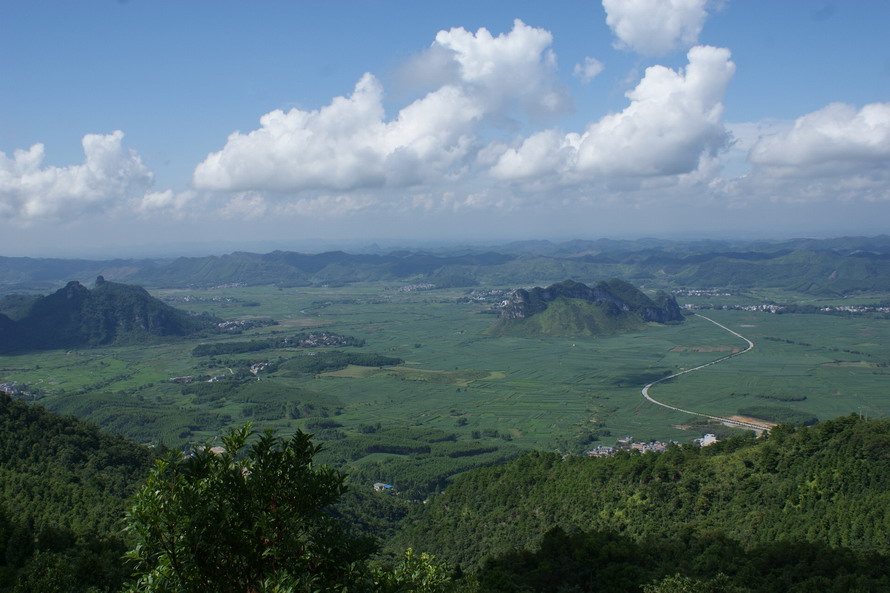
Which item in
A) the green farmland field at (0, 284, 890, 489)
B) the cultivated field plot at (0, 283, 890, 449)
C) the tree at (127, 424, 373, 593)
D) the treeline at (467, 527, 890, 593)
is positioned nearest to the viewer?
the tree at (127, 424, 373, 593)

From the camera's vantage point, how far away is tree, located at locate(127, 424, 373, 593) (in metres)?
10.8

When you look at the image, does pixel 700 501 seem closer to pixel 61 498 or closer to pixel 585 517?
pixel 585 517

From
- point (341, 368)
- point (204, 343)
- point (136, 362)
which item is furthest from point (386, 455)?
point (204, 343)

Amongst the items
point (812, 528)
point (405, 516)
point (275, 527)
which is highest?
point (275, 527)

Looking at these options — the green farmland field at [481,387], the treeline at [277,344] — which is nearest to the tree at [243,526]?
the green farmland field at [481,387]

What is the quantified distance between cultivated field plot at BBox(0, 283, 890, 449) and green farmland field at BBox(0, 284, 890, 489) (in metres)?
0.36

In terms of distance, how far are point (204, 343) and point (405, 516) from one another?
124 meters

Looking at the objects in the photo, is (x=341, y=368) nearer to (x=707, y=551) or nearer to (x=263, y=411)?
(x=263, y=411)

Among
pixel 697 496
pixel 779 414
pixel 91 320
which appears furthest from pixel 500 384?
pixel 91 320

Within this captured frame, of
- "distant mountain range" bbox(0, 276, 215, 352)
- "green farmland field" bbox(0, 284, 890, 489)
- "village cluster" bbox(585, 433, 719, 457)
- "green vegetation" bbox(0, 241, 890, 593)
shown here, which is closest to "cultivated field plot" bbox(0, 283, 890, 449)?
"green farmland field" bbox(0, 284, 890, 489)

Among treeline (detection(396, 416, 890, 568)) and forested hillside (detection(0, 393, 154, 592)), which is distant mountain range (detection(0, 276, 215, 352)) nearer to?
forested hillside (detection(0, 393, 154, 592))

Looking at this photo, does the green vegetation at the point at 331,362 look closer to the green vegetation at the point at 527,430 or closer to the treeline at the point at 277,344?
the green vegetation at the point at 527,430

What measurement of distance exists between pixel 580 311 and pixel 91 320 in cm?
13508

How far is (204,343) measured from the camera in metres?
167
